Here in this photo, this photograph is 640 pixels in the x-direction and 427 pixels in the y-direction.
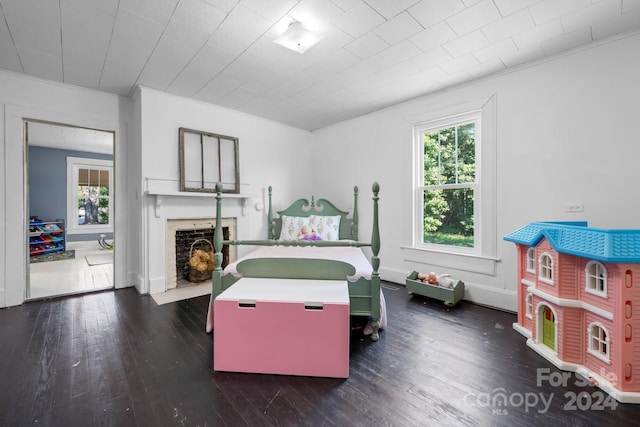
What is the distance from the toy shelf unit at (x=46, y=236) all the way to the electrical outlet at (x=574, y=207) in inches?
333

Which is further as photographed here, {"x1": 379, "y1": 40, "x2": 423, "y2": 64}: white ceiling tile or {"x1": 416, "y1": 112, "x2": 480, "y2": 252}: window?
{"x1": 416, "y1": 112, "x2": 480, "y2": 252}: window

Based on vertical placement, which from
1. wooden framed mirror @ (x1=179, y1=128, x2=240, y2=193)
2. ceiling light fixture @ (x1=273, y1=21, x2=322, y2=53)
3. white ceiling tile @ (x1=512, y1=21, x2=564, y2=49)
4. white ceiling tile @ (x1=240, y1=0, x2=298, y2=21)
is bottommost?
wooden framed mirror @ (x1=179, y1=128, x2=240, y2=193)

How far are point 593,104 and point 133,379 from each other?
3947 mm

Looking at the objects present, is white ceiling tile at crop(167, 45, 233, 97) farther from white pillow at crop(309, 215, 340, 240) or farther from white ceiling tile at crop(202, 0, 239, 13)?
white pillow at crop(309, 215, 340, 240)

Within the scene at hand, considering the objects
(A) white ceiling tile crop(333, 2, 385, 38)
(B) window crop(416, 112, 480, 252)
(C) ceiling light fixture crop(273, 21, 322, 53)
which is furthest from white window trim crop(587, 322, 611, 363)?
(C) ceiling light fixture crop(273, 21, 322, 53)

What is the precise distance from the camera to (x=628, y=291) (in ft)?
4.89

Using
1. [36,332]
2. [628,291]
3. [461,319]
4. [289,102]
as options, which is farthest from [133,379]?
[289,102]

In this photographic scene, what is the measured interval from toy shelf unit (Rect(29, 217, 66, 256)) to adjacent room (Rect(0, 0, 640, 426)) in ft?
6.61

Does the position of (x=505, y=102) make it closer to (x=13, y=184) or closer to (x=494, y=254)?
(x=494, y=254)

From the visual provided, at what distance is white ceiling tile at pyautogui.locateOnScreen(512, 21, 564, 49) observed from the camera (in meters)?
2.01

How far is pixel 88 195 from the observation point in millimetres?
6547

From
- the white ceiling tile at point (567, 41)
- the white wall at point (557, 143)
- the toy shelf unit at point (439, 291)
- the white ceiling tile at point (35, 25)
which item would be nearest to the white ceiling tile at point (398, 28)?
the white ceiling tile at point (567, 41)

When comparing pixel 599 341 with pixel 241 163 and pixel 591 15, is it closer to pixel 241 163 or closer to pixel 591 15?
pixel 591 15

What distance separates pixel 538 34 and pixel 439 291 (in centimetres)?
239
